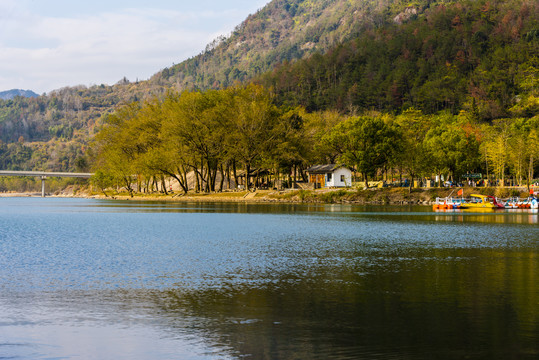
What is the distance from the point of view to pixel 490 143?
413ft

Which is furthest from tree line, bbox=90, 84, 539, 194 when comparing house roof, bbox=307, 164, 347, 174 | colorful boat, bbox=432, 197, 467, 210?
colorful boat, bbox=432, 197, 467, 210

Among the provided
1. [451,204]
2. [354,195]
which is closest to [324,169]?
[354,195]

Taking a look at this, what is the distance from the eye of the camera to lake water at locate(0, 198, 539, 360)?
52.3 ft

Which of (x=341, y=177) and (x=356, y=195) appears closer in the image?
(x=356, y=195)

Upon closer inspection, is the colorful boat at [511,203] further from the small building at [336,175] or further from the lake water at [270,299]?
the lake water at [270,299]

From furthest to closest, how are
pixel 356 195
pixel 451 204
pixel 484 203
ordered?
pixel 356 195 → pixel 484 203 → pixel 451 204

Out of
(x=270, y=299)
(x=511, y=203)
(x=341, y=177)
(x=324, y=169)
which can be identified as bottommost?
(x=270, y=299)

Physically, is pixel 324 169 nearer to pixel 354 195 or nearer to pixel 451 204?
pixel 354 195

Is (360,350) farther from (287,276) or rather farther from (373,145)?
(373,145)

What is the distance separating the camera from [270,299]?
73.5 ft

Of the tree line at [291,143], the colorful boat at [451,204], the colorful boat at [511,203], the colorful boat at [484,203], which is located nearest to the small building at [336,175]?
the tree line at [291,143]

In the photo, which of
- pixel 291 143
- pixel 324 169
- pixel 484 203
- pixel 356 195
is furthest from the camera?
pixel 324 169

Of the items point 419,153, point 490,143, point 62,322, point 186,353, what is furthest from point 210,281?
point 490,143

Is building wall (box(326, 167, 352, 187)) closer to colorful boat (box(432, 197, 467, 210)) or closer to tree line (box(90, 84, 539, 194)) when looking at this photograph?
tree line (box(90, 84, 539, 194))
